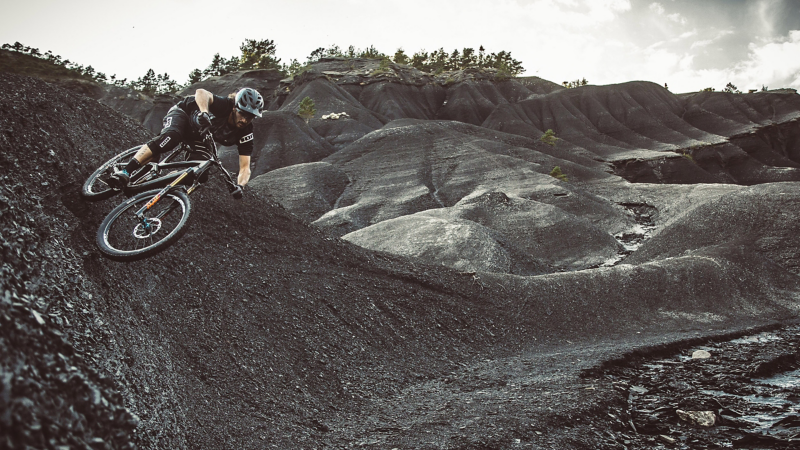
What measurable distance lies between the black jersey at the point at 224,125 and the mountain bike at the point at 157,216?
0.88ft

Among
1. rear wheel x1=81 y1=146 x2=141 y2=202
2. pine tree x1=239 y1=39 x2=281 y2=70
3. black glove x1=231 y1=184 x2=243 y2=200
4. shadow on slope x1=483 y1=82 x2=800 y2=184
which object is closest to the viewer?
black glove x1=231 y1=184 x2=243 y2=200

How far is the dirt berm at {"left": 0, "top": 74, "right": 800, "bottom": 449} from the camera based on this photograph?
5480mm

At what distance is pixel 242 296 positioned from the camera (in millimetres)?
14062

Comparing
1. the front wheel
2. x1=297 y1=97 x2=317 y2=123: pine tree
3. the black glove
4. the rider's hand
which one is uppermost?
x1=297 y1=97 x2=317 y2=123: pine tree

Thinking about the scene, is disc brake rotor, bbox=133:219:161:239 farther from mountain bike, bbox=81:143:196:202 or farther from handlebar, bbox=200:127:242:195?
handlebar, bbox=200:127:242:195

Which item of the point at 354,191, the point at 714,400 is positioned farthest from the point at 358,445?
the point at 354,191

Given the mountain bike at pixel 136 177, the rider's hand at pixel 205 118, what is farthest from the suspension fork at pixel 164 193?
the rider's hand at pixel 205 118

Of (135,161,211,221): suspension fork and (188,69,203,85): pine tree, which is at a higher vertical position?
(188,69,203,85): pine tree

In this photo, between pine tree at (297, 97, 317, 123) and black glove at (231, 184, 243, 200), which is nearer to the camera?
black glove at (231, 184, 243, 200)

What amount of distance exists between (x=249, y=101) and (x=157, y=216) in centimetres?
279

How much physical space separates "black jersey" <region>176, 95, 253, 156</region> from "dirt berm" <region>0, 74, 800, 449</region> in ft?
10.6

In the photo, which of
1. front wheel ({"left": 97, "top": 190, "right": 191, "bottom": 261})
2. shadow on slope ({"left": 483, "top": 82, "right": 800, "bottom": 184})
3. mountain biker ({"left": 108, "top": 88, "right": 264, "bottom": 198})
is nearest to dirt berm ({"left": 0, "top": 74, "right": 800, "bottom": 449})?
front wheel ({"left": 97, "top": 190, "right": 191, "bottom": 261})

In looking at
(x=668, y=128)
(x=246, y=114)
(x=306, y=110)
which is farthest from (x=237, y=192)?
(x=668, y=128)

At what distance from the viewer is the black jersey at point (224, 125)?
1000cm
